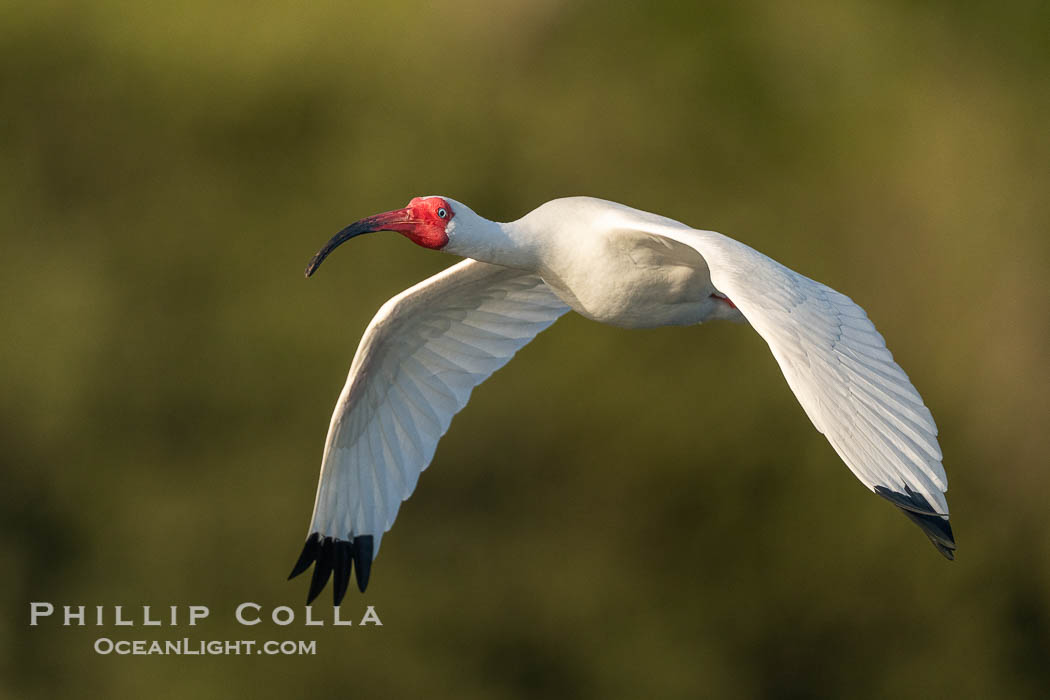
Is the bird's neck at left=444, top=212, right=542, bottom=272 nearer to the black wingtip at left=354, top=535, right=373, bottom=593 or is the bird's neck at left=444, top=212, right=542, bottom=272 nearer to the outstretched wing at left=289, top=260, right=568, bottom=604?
the outstretched wing at left=289, top=260, right=568, bottom=604

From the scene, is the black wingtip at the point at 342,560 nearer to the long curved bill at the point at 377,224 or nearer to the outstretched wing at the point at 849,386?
the long curved bill at the point at 377,224

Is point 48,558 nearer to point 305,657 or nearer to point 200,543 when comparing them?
point 200,543

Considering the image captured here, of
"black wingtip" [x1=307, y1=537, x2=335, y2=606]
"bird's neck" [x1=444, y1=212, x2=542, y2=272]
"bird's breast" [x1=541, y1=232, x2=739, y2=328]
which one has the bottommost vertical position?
"black wingtip" [x1=307, y1=537, x2=335, y2=606]

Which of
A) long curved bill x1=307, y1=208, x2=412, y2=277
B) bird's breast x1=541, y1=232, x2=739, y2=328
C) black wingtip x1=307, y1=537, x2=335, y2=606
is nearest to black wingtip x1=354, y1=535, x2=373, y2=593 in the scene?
black wingtip x1=307, y1=537, x2=335, y2=606

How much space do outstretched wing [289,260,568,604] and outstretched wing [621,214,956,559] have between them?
2099 mm

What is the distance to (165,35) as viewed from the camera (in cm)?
1825

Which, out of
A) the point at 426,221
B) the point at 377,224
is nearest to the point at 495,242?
the point at 426,221

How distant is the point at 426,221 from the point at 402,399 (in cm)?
149

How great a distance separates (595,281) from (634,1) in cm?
1167

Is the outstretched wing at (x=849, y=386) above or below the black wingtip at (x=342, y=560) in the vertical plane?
above

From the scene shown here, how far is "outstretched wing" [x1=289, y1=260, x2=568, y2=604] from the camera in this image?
7.40m

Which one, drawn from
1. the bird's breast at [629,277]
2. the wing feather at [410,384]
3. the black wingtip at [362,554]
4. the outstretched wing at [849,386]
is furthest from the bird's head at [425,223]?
the black wingtip at [362,554]

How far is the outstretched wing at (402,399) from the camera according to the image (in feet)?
24.3

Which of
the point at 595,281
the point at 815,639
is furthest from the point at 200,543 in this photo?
the point at 595,281
